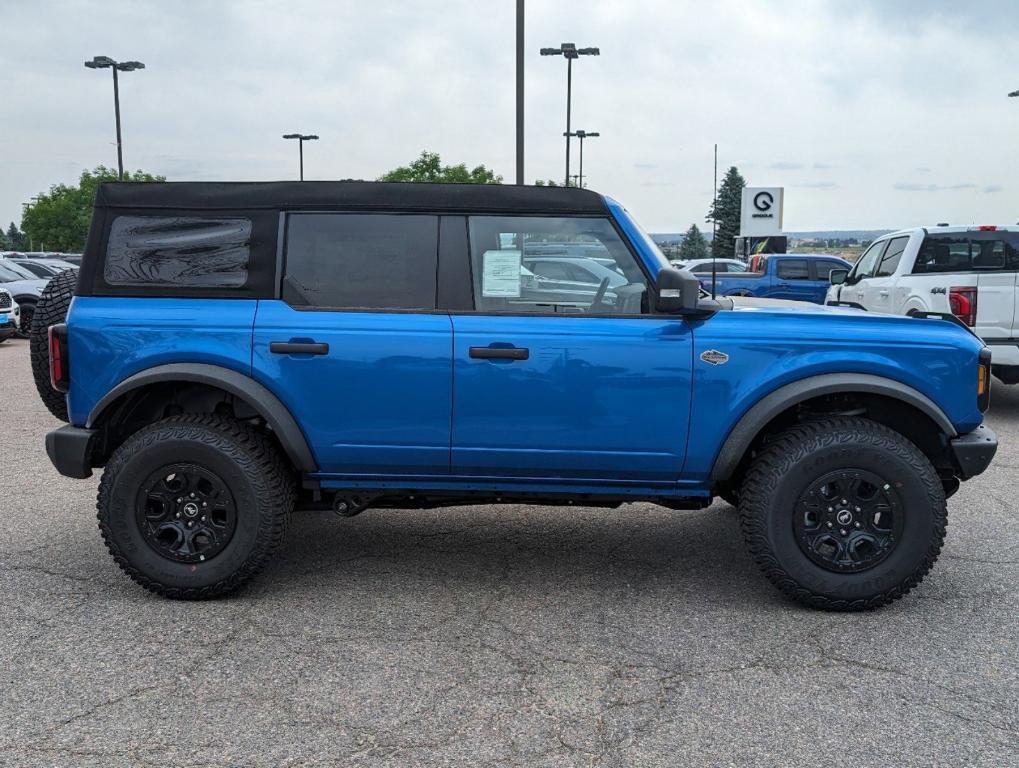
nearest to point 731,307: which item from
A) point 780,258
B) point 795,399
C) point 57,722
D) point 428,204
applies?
point 795,399

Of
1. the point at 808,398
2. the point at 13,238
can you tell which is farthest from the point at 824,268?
the point at 13,238

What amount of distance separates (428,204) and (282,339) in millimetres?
867

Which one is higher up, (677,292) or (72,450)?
(677,292)

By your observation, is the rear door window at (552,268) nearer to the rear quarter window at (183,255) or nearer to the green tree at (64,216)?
the rear quarter window at (183,255)

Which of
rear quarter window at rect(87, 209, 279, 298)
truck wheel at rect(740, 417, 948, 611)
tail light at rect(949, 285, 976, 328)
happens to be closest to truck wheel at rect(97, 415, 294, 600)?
rear quarter window at rect(87, 209, 279, 298)

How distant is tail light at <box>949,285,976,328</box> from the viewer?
29.6ft

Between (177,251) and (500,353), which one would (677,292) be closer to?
(500,353)

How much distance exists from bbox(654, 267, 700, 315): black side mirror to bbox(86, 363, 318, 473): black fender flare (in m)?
1.64

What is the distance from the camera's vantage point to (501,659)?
143 inches

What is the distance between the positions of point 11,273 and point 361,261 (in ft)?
55.4

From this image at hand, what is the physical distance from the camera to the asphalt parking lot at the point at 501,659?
3.01m

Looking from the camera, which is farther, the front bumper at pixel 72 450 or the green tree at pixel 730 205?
the green tree at pixel 730 205

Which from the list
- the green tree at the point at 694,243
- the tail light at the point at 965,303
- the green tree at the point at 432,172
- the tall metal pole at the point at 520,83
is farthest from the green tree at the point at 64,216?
the tail light at the point at 965,303

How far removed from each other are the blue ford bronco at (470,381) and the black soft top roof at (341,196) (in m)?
0.01
